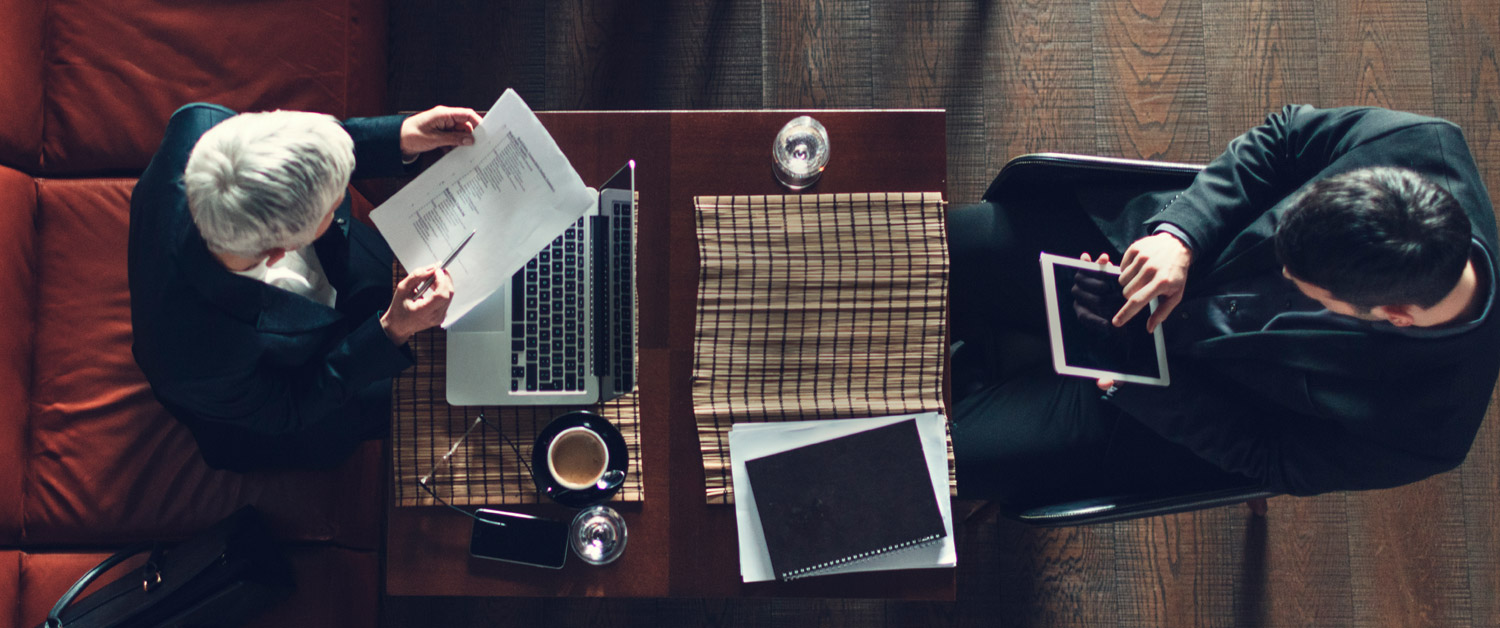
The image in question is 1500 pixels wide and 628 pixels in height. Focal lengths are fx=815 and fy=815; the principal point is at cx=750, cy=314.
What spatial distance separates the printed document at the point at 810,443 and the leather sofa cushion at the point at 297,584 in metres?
0.91

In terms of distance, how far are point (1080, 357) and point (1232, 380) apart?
0.30 meters

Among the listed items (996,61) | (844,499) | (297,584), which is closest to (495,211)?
(844,499)

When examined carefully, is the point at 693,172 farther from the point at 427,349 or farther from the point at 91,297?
the point at 91,297

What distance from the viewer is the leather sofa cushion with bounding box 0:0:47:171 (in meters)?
1.62

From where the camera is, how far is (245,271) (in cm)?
127

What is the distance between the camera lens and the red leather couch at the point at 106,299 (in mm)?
1611

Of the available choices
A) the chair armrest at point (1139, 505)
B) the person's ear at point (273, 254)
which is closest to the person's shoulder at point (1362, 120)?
the chair armrest at point (1139, 505)

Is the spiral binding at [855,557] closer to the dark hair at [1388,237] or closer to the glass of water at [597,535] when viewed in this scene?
the glass of water at [597,535]

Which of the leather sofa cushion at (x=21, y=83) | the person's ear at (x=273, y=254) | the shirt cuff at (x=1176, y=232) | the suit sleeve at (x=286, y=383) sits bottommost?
the suit sleeve at (x=286, y=383)

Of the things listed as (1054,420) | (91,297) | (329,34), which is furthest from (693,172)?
(91,297)

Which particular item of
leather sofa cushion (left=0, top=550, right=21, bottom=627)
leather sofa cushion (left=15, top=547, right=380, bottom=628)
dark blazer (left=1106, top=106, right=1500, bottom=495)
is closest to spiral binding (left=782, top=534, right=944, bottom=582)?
dark blazer (left=1106, top=106, right=1500, bottom=495)

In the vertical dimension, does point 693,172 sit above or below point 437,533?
above

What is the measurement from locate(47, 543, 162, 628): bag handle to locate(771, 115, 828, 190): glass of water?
1.34 m

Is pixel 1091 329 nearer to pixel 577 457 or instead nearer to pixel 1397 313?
pixel 1397 313
